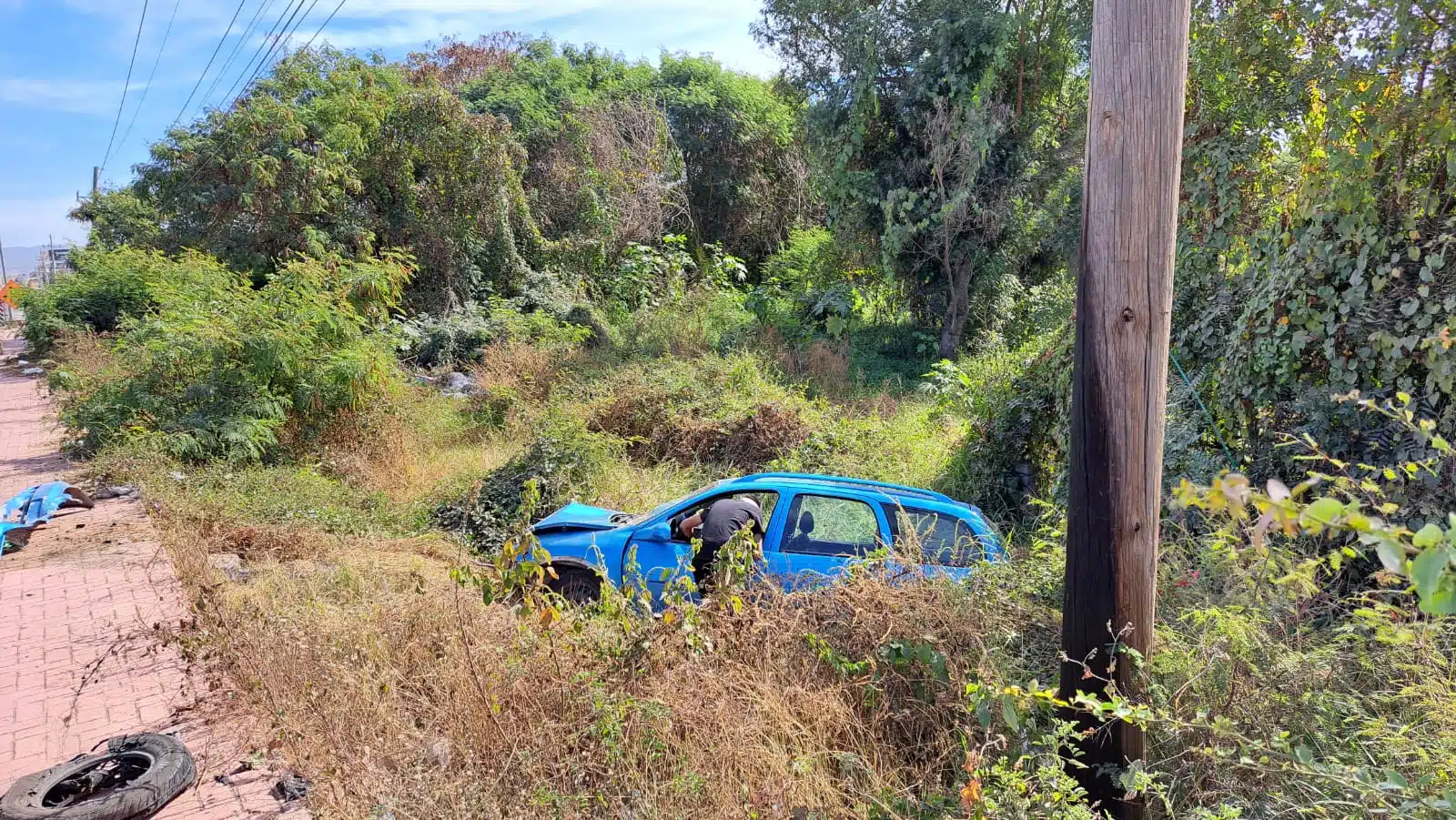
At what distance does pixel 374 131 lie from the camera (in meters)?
18.5

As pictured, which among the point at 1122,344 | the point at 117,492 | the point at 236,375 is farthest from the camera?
the point at 236,375

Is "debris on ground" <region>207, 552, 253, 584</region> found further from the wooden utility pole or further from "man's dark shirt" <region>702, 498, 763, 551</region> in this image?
the wooden utility pole

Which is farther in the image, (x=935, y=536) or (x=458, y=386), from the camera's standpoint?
(x=458, y=386)

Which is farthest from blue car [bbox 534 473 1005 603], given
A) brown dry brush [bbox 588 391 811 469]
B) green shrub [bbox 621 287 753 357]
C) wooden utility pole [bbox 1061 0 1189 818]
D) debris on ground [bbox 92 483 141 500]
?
green shrub [bbox 621 287 753 357]

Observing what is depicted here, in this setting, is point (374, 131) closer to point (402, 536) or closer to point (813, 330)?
point (813, 330)

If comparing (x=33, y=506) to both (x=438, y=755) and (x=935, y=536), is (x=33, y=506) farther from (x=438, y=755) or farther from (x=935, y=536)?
(x=935, y=536)

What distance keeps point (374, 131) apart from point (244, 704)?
676 inches

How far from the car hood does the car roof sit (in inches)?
45.4

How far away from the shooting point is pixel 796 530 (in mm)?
5602

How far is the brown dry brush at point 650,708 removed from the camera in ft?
10.4

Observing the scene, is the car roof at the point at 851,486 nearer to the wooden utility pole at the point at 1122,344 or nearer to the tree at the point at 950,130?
the wooden utility pole at the point at 1122,344

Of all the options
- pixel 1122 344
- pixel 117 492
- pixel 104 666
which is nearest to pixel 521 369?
pixel 117 492

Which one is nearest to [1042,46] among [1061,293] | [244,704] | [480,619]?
[1061,293]

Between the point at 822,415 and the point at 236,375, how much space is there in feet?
26.1
